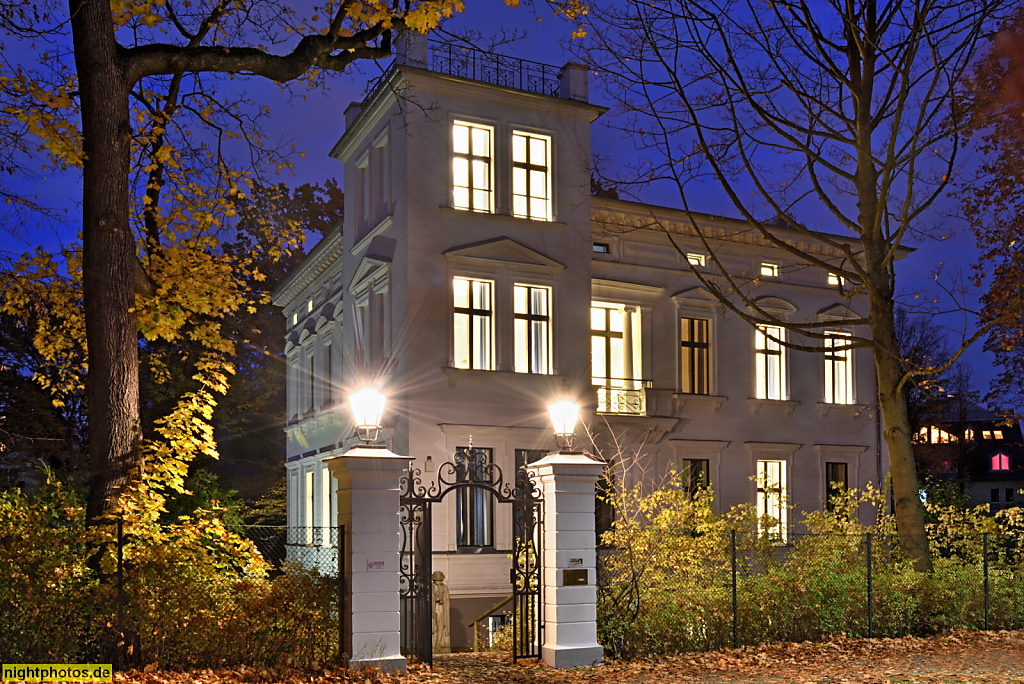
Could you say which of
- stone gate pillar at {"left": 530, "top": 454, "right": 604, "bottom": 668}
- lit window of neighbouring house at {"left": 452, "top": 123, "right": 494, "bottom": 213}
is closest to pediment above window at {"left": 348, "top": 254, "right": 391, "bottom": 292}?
lit window of neighbouring house at {"left": 452, "top": 123, "right": 494, "bottom": 213}

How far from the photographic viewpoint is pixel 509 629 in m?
15.4

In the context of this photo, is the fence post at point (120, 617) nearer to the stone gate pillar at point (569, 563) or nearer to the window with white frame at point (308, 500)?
the stone gate pillar at point (569, 563)

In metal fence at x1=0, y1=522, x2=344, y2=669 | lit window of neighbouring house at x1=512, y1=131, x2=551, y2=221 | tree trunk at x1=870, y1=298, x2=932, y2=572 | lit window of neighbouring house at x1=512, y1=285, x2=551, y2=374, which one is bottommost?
metal fence at x1=0, y1=522, x2=344, y2=669

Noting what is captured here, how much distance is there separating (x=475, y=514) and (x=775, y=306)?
11529mm

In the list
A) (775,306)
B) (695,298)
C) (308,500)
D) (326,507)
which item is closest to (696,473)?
(695,298)

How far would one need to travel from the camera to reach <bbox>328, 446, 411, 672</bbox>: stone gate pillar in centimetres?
1199

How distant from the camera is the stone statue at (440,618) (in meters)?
18.5

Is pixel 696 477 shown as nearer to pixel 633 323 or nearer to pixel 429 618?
pixel 633 323

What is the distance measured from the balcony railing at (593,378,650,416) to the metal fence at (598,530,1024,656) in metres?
7.19

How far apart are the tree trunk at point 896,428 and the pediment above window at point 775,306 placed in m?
8.99

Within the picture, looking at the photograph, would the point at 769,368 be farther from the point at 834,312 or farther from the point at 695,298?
the point at 695,298

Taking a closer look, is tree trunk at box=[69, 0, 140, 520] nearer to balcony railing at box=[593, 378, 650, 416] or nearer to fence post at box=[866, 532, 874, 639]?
fence post at box=[866, 532, 874, 639]

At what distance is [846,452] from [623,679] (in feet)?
62.9

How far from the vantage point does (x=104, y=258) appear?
12.4 m
